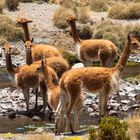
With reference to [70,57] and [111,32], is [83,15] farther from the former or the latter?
[70,57]

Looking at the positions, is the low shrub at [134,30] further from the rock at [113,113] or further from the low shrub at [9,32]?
the rock at [113,113]

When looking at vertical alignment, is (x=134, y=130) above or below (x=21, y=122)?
above

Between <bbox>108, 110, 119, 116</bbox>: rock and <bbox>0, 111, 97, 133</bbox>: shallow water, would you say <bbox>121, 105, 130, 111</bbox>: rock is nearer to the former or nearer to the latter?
<bbox>108, 110, 119, 116</bbox>: rock

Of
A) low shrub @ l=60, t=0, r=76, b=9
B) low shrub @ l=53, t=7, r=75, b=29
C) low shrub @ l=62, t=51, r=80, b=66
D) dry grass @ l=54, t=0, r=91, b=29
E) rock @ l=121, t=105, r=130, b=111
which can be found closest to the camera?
rock @ l=121, t=105, r=130, b=111

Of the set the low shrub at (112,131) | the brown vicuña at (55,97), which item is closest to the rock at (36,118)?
the brown vicuña at (55,97)

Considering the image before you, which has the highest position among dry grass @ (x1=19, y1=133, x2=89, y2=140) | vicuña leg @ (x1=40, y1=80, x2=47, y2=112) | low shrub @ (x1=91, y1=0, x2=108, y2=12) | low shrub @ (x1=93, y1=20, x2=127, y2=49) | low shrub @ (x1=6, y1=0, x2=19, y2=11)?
dry grass @ (x1=19, y1=133, x2=89, y2=140)

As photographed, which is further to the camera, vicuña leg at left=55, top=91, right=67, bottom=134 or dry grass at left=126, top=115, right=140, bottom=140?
vicuña leg at left=55, top=91, right=67, bottom=134

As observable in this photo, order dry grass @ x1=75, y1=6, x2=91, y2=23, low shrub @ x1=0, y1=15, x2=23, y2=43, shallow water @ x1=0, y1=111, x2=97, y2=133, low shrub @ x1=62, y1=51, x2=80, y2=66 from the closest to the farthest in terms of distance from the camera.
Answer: shallow water @ x1=0, y1=111, x2=97, y2=133 < low shrub @ x1=62, y1=51, x2=80, y2=66 < low shrub @ x1=0, y1=15, x2=23, y2=43 < dry grass @ x1=75, y1=6, x2=91, y2=23

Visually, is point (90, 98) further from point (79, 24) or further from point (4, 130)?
point (79, 24)

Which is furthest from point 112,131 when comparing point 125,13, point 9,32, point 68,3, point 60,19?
point 68,3

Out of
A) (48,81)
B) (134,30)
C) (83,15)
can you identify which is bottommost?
(134,30)

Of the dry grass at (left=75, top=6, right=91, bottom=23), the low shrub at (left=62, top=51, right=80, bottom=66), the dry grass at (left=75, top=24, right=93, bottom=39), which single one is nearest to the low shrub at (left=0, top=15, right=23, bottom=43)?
the dry grass at (left=75, top=24, right=93, bottom=39)

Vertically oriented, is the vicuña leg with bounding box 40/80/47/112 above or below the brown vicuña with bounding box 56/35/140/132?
below

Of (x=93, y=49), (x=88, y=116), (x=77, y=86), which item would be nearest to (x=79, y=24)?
(x=93, y=49)
